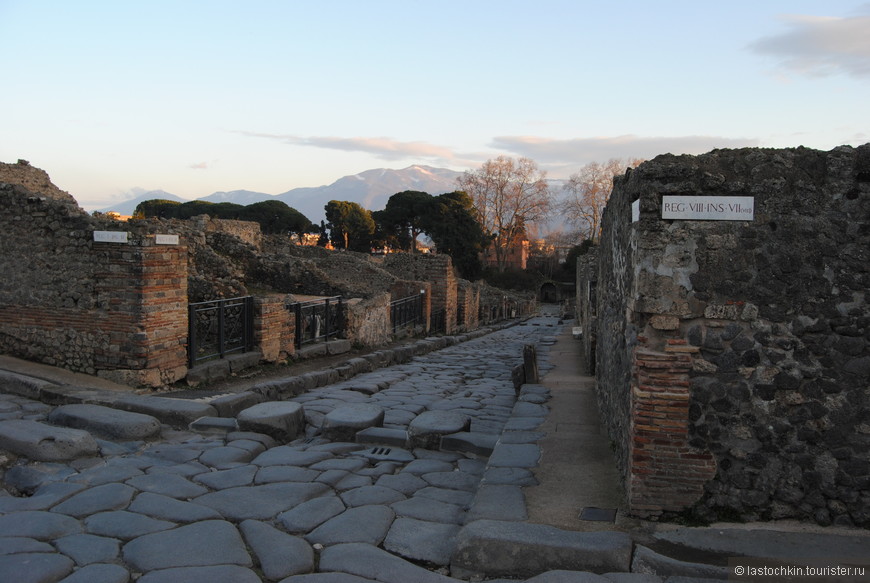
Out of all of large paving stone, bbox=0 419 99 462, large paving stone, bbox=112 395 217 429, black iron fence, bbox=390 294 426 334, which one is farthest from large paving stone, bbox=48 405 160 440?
black iron fence, bbox=390 294 426 334

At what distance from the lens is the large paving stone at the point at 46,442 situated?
4.43m

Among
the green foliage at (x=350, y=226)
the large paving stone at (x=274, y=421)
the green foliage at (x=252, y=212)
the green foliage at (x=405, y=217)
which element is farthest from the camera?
the green foliage at (x=350, y=226)

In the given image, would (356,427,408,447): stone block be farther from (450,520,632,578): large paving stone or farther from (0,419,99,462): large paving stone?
(450,520,632,578): large paving stone

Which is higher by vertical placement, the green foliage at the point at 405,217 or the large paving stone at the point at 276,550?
the green foliage at the point at 405,217

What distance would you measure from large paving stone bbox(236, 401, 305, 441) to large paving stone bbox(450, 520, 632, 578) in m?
2.91

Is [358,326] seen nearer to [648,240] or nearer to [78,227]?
[78,227]

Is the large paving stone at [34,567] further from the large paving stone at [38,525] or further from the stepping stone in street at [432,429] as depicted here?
the stepping stone in street at [432,429]

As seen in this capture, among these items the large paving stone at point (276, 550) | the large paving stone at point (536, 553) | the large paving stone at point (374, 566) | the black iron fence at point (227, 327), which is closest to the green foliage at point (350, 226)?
the black iron fence at point (227, 327)

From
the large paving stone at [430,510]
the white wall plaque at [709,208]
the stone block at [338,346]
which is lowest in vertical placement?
the stone block at [338,346]

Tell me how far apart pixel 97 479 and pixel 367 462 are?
1.95 m

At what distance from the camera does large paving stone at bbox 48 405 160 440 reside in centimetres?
523

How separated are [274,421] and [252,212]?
145 feet

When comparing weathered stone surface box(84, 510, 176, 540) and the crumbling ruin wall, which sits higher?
the crumbling ruin wall

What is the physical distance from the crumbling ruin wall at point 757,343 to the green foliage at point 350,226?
44710 mm
